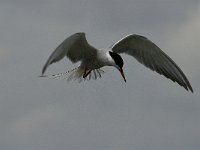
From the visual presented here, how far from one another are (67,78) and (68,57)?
4.69ft

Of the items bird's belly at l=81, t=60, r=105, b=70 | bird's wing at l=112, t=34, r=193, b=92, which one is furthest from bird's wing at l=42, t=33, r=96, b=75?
bird's wing at l=112, t=34, r=193, b=92

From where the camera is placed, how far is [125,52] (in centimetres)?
1541

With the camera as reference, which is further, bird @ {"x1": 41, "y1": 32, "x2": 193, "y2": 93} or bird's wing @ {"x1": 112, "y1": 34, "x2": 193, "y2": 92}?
bird's wing @ {"x1": 112, "y1": 34, "x2": 193, "y2": 92}

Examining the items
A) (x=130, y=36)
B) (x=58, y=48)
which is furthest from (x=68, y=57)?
(x=58, y=48)

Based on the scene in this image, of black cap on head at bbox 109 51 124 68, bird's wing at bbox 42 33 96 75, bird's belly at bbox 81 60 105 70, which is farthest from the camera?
bird's belly at bbox 81 60 105 70

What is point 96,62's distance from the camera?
14.9 meters

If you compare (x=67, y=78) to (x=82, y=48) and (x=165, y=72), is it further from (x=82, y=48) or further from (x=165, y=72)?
(x=165, y=72)

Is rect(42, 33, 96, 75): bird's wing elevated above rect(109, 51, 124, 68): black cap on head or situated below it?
above

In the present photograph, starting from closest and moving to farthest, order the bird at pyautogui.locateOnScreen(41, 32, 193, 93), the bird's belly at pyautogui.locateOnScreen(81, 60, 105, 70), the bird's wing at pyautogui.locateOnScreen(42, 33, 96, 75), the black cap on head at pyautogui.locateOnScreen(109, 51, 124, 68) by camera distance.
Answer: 1. the bird's wing at pyautogui.locateOnScreen(42, 33, 96, 75)
2. the bird at pyautogui.locateOnScreen(41, 32, 193, 93)
3. the black cap on head at pyautogui.locateOnScreen(109, 51, 124, 68)
4. the bird's belly at pyautogui.locateOnScreen(81, 60, 105, 70)

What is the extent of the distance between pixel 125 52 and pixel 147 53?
0.57 meters

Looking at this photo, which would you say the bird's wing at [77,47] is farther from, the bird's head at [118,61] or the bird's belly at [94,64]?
the bird's head at [118,61]

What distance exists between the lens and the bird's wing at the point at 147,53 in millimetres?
14570

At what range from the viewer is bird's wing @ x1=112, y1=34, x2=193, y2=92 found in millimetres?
14570

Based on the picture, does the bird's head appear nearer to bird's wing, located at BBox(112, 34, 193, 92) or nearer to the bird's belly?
the bird's belly
